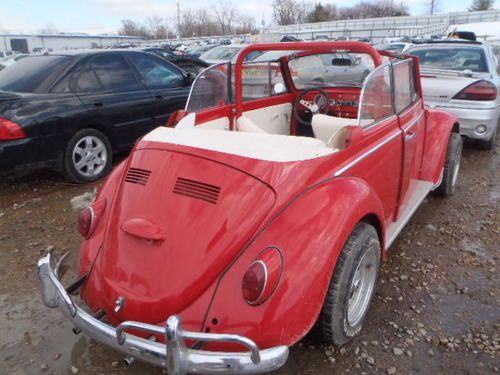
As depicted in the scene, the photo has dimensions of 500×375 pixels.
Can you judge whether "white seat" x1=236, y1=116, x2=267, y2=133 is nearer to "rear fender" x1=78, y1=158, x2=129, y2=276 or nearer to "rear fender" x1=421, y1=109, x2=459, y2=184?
"rear fender" x1=78, y1=158, x2=129, y2=276

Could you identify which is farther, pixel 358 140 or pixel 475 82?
pixel 475 82

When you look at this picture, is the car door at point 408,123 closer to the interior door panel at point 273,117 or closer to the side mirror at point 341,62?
the side mirror at point 341,62

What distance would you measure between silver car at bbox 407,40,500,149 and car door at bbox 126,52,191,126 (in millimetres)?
3574

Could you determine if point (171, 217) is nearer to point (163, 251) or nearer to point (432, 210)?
point (163, 251)

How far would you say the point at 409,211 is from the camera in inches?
135

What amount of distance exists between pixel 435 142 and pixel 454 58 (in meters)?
3.24

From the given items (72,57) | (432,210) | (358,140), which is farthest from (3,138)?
(432,210)

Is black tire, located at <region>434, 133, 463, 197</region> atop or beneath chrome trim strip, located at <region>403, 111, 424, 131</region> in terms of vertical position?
beneath

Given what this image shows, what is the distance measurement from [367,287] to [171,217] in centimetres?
131

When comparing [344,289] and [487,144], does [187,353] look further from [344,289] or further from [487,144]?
[487,144]

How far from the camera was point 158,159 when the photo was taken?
2.49 metres

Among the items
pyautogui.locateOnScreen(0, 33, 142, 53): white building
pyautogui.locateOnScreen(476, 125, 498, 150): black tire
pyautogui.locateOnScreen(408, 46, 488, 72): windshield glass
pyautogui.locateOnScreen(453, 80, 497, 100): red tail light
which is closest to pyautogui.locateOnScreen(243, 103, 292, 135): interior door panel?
pyautogui.locateOnScreen(453, 80, 497, 100): red tail light

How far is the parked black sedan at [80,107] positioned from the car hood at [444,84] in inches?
140

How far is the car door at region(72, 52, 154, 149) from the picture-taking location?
209 inches
